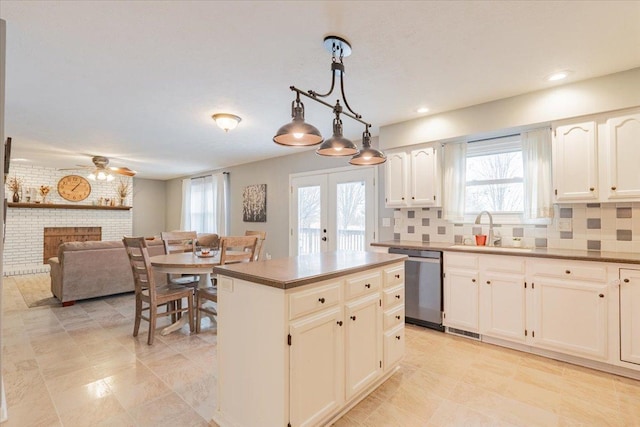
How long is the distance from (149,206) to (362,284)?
8.68 m

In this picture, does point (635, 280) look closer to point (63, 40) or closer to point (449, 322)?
point (449, 322)

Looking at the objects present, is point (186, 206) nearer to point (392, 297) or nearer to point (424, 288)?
point (424, 288)

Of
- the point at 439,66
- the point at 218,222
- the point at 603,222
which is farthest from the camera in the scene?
the point at 218,222

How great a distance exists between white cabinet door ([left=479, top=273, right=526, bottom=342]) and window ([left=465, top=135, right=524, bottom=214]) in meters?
0.92

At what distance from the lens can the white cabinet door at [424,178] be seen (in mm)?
3631

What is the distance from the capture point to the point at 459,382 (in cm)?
232

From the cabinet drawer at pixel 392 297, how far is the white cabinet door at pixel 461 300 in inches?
42.0

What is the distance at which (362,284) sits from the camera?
6.59 ft

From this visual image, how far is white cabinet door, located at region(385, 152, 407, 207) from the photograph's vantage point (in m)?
3.85

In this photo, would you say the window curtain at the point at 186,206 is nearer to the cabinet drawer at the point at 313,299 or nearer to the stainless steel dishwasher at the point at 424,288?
the stainless steel dishwasher at the point at 424,288

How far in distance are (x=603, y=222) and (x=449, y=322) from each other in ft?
5.52

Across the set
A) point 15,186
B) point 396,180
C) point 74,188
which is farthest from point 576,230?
point 15,186

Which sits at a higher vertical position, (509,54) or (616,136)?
(509,54)

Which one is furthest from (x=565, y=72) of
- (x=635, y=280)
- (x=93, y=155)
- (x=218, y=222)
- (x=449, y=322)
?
(x=93, y=155)
